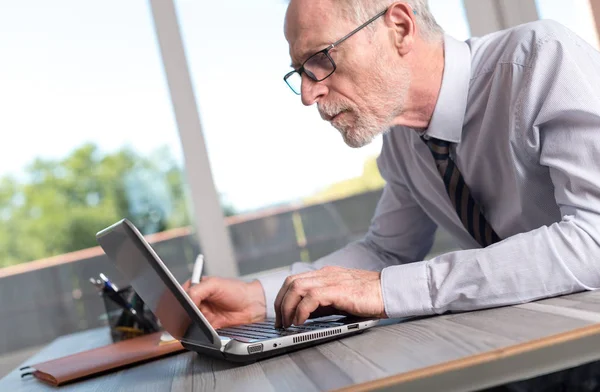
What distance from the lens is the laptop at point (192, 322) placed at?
39.4 inches

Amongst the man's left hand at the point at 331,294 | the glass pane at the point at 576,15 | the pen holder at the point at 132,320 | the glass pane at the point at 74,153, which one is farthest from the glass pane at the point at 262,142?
the man's left hand at the point at 331,294

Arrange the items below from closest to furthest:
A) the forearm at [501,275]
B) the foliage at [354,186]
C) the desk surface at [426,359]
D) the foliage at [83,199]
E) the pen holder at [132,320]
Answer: the desk surface at [426,359] → the forearm at [501,275] → the pen holder at [132,320] → the foliage at [83,199] → the foliage at [354,186]

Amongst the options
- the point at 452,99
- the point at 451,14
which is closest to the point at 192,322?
the point at 452,99

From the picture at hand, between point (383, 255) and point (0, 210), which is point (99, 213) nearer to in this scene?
point (0, 210)

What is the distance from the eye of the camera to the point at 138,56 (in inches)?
126

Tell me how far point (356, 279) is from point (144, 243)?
36 cm

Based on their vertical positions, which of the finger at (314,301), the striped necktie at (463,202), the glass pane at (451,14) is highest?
the glass pane at (451,14)

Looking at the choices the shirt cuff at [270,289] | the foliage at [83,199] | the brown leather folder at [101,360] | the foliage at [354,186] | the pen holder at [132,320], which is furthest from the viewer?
the foliage at [354,186]

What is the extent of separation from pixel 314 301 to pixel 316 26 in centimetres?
61

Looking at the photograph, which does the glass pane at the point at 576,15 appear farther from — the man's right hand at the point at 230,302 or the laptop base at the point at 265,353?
the laptop base at the point at 265,353

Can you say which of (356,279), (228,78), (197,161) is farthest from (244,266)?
(356,279)

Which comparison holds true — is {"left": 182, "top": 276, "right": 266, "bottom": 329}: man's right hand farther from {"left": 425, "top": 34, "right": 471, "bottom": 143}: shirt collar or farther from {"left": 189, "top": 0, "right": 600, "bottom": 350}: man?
{"left": 425, "top": 34, "right": 471, "bottom": 143}: shirt collar

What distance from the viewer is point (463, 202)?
149 cm

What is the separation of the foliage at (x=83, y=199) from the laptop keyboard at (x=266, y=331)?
1850 mm
